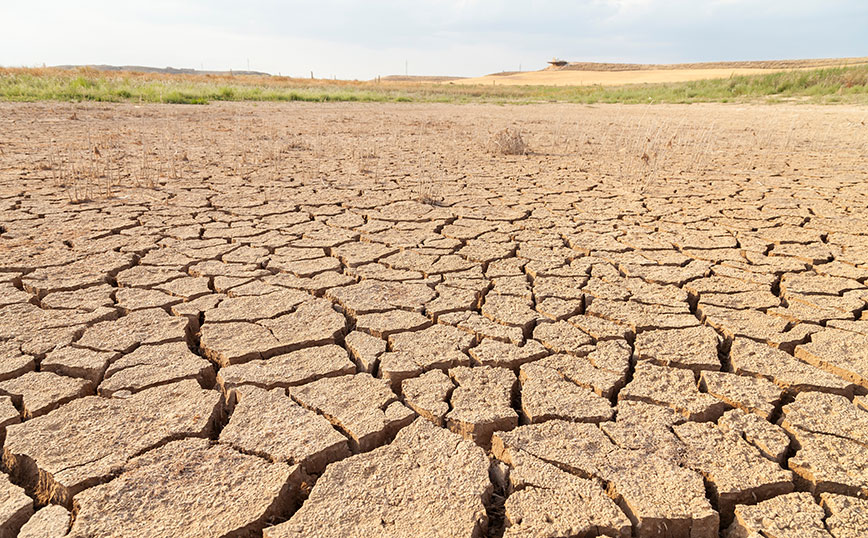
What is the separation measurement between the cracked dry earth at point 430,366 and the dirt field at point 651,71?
30.2m

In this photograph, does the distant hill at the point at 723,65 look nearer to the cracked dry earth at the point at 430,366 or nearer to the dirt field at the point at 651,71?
the dirt field at the point at 651,71

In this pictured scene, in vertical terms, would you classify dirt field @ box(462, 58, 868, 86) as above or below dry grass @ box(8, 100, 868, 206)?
above

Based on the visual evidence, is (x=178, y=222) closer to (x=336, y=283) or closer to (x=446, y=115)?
(x=336, y=283)

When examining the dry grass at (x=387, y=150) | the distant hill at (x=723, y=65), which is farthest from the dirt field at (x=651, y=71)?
the dry grass at (x=387, y=150)

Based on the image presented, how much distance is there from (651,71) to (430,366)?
46886mm

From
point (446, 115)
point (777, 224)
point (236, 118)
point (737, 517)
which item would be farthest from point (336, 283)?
point (446, 115)

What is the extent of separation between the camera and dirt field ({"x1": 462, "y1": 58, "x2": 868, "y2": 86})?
33625 mm

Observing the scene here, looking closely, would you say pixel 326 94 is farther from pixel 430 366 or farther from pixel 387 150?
pixel 430 366

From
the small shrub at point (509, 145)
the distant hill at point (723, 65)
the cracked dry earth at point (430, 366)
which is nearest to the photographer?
the cracked dry earth at point (430, 366)

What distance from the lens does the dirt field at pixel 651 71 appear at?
33625mm

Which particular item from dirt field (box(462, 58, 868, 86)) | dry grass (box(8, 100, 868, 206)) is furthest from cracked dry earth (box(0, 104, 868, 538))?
dirt field (box(462, 58, 868, 86))

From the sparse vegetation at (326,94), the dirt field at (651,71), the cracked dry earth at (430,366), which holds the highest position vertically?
the dirt field at (651,71)

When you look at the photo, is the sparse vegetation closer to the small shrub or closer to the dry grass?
the dry grass

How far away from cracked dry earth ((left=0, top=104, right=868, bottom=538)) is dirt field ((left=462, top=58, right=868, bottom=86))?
99.0ft
